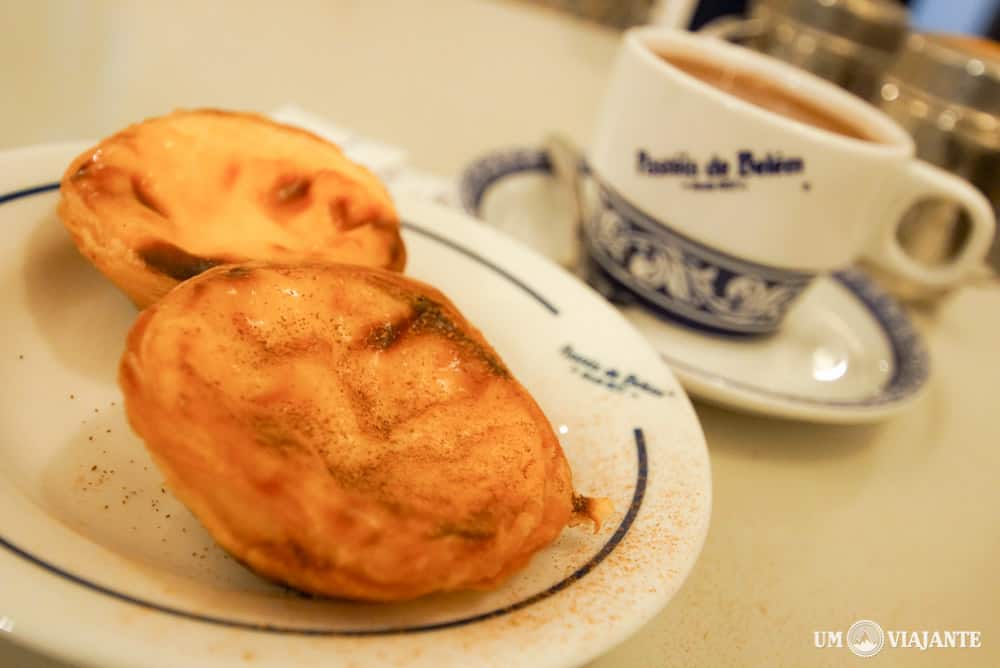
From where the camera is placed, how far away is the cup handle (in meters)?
0.89

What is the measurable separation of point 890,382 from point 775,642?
436mm

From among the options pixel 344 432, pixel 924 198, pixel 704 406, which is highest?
pixel 924 198

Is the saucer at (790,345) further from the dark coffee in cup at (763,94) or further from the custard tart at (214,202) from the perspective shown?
the custard tart at (214,202)

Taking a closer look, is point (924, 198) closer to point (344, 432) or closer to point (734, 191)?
point (734, 191)

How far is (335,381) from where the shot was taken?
453mm

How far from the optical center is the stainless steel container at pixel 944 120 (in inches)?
45.1

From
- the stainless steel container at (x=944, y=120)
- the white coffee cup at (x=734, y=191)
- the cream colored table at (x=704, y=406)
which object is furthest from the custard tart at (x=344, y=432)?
the stainless steel container at (x=944, y=120)

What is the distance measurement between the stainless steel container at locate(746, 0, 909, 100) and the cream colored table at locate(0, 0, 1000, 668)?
426 millimetres

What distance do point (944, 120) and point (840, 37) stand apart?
488 millimetres

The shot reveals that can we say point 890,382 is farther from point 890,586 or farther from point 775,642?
point 775,642

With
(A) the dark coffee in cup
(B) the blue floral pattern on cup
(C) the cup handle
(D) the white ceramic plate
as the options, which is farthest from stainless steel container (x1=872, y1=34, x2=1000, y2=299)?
(D) the white ceramic plate

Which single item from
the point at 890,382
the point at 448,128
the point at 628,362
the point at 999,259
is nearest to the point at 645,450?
the point at 628,362

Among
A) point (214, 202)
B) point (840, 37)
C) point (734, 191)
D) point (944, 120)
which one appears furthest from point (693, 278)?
point (840, 37)

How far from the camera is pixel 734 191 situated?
0.83 meters
